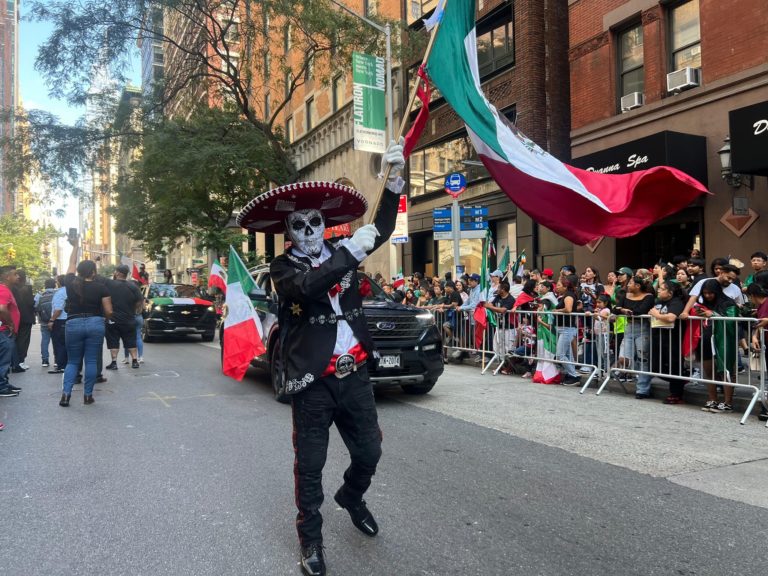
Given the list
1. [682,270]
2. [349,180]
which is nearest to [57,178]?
[349,180]

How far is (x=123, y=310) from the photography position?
37.2 feet

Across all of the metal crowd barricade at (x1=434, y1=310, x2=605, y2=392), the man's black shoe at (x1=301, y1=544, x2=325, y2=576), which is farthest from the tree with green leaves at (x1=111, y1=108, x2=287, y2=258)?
the man's black shoe at (x1=301, y1=544, x2=325, y2=576)

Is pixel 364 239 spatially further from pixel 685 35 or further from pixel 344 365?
pixel 685 35

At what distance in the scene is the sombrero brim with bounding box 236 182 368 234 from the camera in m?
3.51

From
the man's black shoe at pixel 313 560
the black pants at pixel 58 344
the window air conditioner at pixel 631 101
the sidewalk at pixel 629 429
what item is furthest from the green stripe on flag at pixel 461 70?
the window air conditioner at pixel 631 101

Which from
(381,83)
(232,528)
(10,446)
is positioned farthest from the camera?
(381,83)

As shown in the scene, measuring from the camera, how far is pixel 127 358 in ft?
42.2

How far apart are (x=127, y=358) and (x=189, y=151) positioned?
43.5 ft

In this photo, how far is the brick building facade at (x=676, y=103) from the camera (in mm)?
11914

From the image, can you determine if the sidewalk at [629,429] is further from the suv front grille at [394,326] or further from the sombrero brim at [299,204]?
the sombrero brim at [299,204]

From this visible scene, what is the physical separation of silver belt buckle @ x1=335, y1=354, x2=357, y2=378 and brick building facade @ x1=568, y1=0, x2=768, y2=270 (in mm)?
9771

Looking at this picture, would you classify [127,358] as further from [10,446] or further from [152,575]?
[152,575]

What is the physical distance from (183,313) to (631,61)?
13082 millimetres

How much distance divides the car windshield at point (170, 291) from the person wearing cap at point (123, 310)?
7.34 m
